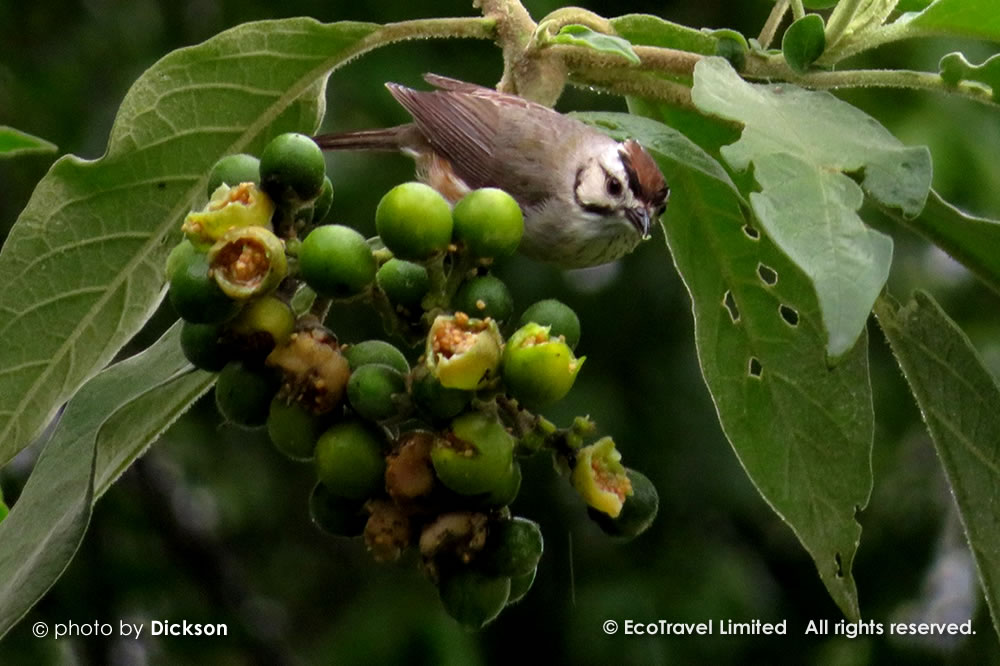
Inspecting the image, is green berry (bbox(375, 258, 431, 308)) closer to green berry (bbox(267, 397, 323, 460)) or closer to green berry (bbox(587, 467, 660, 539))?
green berry (bbox(267, 397, 323, 460))

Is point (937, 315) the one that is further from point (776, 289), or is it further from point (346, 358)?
point (346, 358)

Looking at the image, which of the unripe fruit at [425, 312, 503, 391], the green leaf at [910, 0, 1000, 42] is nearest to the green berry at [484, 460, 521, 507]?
the unripe fruit at [425, 312, 503, 391]

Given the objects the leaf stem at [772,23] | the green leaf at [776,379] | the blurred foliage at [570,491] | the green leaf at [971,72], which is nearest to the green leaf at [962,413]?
the green leaf at [776,379]

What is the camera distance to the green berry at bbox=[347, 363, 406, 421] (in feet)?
4.95

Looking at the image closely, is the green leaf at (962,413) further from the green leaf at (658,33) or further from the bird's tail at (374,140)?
the bird's tail at (374,140)

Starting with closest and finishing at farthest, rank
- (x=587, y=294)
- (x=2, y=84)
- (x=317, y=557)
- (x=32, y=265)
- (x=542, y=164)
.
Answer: (x=32, y=265), (x=542, y=164), (x=2, y=84), (x=587, y=294), (x=317, y=557)

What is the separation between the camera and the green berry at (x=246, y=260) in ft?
4.89

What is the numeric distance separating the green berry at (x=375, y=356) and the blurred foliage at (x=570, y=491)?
3.21 metres

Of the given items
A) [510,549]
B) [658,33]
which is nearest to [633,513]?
[510,549]

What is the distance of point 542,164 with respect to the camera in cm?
314

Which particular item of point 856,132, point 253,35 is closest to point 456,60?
point 253,35

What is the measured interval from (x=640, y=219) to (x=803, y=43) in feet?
3.70

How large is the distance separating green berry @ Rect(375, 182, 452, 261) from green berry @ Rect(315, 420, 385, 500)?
0.22m

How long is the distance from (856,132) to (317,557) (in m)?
5.83
